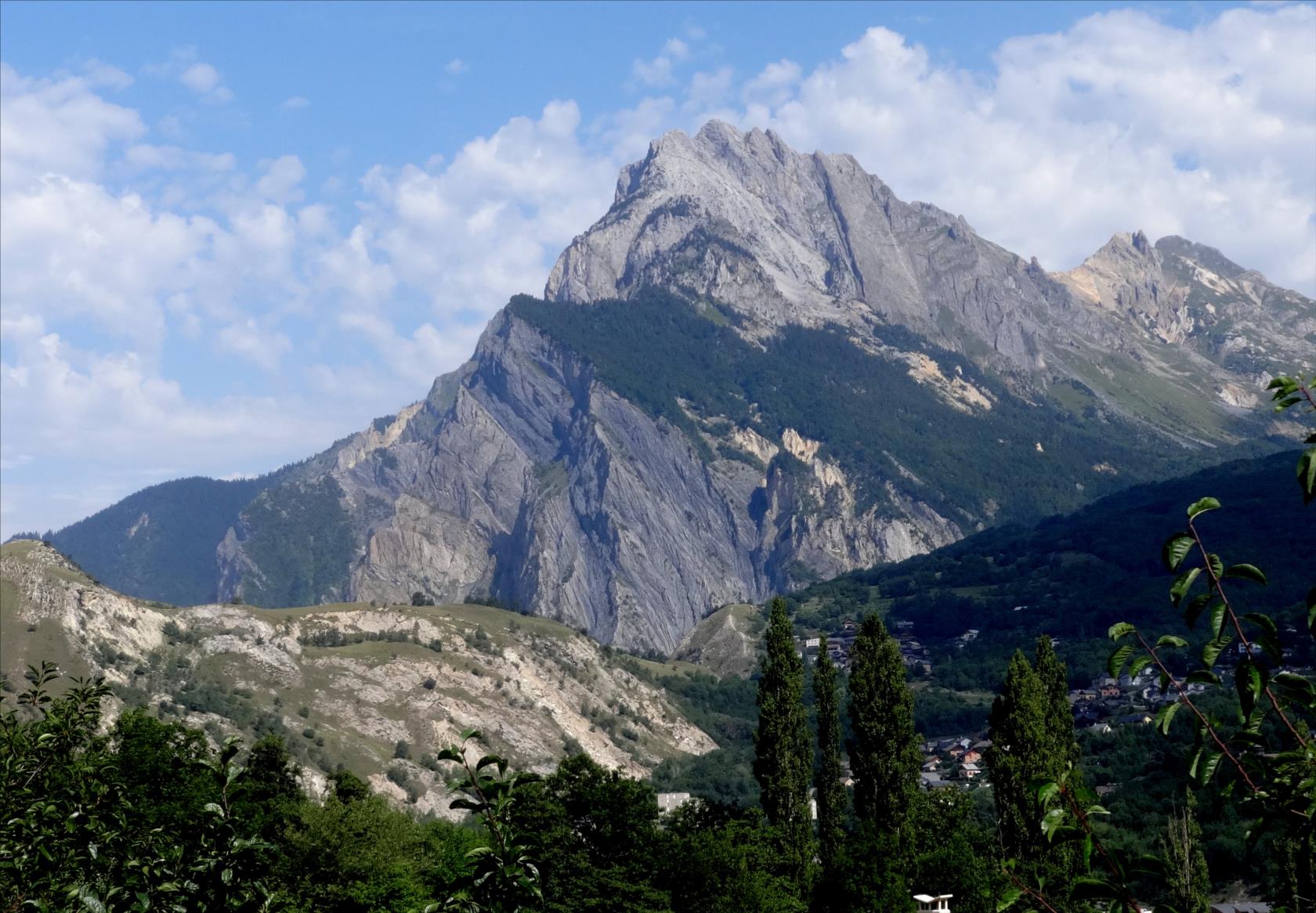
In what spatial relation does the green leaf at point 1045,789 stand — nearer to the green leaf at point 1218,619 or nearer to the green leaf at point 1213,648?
the green leaf at point 1213,648

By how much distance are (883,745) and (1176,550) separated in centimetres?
9937

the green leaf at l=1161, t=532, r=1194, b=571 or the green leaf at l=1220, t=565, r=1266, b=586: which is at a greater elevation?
the green leaf at l=1161, t=532, r=1194, b=571

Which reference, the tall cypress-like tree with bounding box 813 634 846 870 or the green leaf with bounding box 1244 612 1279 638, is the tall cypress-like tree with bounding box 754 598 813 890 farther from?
the green leaf with bounding box 1244 612 1279 638

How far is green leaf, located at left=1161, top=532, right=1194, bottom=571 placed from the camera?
1636 centimetres

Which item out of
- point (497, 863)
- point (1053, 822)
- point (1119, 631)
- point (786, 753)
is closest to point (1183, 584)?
point (1119, 631)

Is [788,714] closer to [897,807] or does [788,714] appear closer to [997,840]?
[897,807]

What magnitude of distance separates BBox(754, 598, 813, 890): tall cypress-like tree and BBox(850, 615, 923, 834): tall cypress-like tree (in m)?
4.05

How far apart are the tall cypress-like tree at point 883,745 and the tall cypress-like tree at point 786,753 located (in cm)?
405

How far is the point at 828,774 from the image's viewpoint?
405ft

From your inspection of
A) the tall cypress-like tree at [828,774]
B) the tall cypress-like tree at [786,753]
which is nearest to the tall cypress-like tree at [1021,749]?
the tall cypress-like tree at [786,753]

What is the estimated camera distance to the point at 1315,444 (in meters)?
16.8

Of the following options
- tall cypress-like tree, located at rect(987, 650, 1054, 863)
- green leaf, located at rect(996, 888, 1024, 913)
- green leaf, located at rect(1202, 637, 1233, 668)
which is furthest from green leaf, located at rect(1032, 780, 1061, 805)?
tall cypress-like tree, located at rect(987, 650, 1054, 863)

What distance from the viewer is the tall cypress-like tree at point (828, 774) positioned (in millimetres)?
119812

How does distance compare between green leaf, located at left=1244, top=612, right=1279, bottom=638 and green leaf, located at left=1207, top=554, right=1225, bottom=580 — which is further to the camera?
green leaf, located at left=1207, top=554, right=1225, bottom=580
